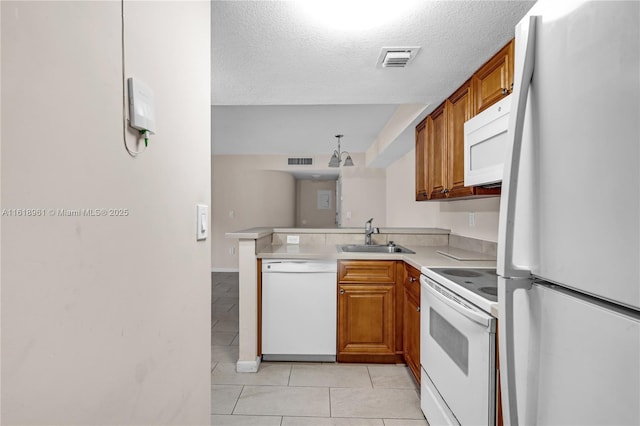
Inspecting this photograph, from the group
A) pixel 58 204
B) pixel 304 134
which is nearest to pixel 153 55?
pixel 58 204

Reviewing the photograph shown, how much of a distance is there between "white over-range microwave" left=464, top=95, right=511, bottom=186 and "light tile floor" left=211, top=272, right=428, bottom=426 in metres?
1.48

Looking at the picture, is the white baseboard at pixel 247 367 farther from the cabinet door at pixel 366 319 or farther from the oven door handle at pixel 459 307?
the oven door handle at pixel 459 307

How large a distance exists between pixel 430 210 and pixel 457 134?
5.62 feet

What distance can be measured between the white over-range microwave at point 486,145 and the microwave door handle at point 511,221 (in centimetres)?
92

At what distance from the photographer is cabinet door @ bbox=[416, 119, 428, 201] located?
2.84 metres

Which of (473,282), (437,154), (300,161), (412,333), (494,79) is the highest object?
(300,161)

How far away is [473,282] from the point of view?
1.62 meters

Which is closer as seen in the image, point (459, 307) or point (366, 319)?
point (459, 307)

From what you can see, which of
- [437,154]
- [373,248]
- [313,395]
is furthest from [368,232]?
[313,395]

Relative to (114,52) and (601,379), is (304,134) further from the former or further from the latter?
(601,379)

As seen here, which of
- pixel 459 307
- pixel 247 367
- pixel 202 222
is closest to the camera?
pixel 202 222

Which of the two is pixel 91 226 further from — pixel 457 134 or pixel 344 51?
pixel 457 134

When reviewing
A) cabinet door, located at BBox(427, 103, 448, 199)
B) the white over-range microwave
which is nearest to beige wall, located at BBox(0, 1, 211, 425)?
the white over-range microwave

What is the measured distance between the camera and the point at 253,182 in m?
6.73
